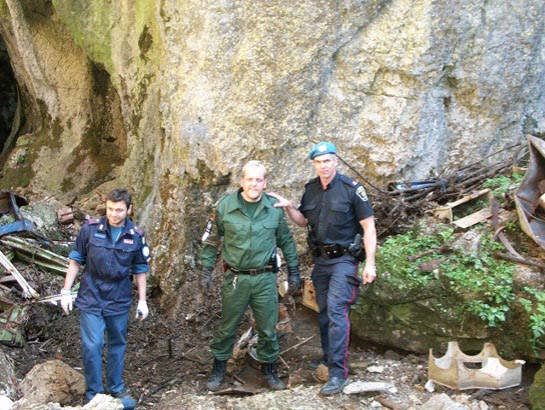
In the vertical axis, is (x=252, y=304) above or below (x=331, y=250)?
below

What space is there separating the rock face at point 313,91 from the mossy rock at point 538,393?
3237mm

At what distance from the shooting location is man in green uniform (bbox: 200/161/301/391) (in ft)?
17.8

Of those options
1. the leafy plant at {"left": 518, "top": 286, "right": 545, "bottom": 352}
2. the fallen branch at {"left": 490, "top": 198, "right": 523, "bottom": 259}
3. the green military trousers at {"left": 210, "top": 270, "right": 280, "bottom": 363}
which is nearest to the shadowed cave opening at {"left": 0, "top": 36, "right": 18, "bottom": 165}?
the green military trousers at {"left": 210, "top": 270, "right": 280, "bottom": 363}

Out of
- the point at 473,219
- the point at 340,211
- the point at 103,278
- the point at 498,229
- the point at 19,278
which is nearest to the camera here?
the point at 103,278

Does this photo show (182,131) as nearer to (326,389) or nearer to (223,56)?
(223,56)

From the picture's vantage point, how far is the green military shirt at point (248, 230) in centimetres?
543

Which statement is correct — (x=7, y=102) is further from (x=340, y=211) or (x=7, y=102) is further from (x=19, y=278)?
(x=340, y=211)

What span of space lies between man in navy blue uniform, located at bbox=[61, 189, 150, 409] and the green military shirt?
2.29 feet

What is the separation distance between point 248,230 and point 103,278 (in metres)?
1.19

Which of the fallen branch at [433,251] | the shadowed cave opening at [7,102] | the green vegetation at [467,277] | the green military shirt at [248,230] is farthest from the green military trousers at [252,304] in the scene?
the shadowed cave opening at [7,102]

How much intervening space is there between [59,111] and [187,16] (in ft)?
16.0

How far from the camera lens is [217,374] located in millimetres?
5789

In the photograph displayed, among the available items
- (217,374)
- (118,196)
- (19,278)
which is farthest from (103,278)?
(19,278)

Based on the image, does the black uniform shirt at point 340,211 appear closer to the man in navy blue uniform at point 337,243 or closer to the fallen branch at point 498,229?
the man in navy blue uniform at point 337,243
